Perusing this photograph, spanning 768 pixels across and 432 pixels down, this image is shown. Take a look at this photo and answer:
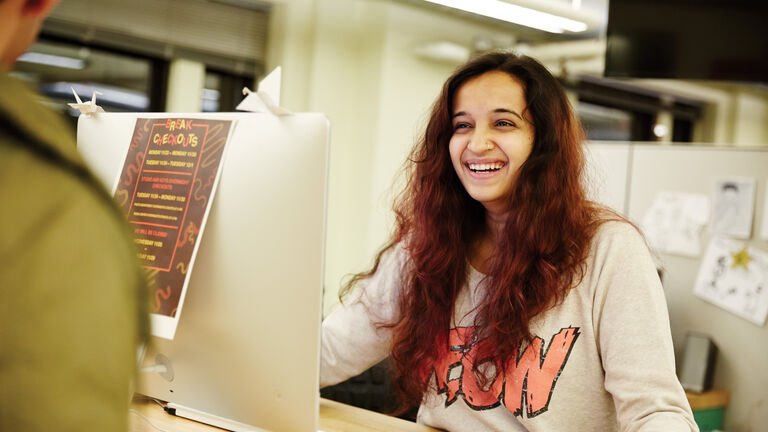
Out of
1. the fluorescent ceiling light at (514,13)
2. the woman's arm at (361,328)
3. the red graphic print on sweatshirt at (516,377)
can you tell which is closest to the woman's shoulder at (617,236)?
the red graphic print on sweatshirt at (516,377)

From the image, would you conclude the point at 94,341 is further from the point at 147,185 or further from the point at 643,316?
the point at 643,316

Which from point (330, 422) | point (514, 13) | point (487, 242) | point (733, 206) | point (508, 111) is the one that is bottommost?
point (330, 422)

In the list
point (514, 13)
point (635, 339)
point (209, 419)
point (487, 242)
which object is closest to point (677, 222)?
point (487, 242)

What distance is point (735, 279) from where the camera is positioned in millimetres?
2637

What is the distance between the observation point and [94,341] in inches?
17.6

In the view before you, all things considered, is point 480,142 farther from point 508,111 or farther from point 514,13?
point 514,13

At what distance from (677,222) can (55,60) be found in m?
3.22

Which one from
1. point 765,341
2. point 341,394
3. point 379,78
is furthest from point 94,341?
point 379,78

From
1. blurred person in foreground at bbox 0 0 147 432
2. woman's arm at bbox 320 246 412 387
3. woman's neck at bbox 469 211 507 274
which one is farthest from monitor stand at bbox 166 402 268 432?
blurred person in foreground at bbox 0 0 147 432

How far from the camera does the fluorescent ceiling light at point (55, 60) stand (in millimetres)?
3783

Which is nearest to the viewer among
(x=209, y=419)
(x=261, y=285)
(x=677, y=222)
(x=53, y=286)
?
(x=53, y=286)

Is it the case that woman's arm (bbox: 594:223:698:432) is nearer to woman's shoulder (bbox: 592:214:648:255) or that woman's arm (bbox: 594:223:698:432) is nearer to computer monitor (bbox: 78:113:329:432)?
woman's shoulder (bbox: 592:214:648:255)

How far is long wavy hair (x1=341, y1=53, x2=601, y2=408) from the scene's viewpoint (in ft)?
4.43

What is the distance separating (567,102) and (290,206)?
77 centimetres
